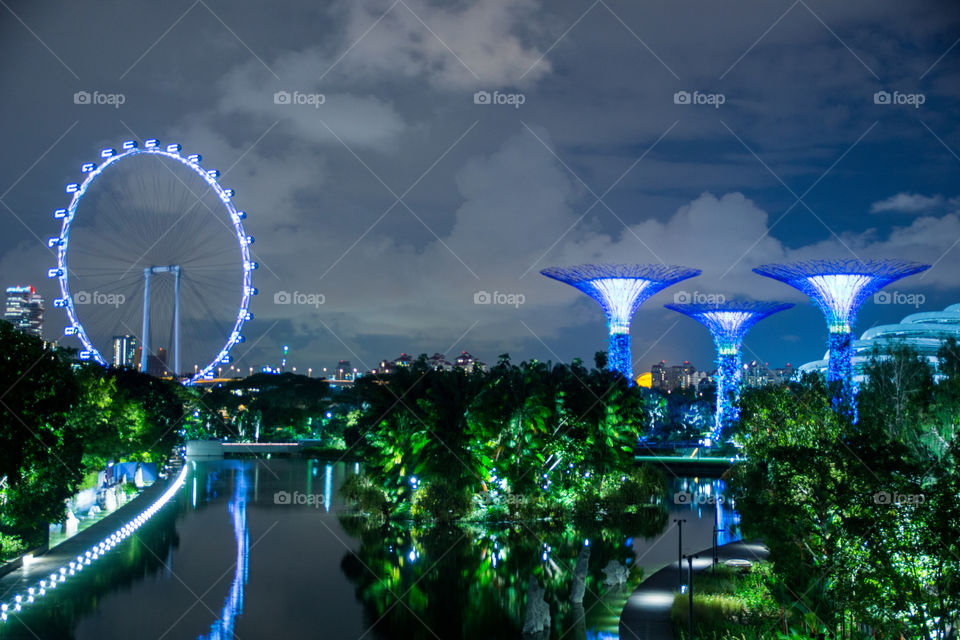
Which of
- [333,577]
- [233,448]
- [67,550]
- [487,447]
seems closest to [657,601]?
[333,577]

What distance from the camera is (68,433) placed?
24.6m

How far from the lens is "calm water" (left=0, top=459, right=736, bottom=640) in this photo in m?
18.0

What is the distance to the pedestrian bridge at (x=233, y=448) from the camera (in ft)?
234

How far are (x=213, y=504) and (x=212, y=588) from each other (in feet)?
55.4

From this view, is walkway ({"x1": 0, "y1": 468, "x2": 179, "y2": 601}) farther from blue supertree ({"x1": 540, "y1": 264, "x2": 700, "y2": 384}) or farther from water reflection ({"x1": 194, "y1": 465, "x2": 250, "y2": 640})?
blue supertree ({"x1": 540, "y1": 264, "x2": 700, "y2": 384})

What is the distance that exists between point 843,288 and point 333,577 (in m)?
37.7

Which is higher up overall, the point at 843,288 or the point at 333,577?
the point at 843,288

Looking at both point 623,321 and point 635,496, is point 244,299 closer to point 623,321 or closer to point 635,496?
point 623,321

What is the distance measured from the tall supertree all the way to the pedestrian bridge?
45.7 meters

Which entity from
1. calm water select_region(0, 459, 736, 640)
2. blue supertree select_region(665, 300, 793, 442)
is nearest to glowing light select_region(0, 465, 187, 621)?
calm water select_region(0, 459, 736, 640)

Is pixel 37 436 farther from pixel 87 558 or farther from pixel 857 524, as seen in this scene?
pixel 857 524

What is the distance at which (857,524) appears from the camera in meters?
12.5

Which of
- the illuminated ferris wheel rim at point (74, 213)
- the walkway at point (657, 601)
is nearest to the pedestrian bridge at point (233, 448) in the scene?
the illuminated ferris wheel rim at point (74, 213)

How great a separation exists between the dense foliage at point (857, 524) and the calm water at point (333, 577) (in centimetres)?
394
